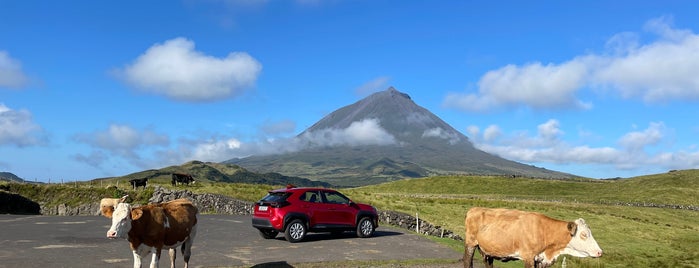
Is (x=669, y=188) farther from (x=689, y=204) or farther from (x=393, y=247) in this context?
(x=393, y=247)

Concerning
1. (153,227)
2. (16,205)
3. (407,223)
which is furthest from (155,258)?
(16,205)

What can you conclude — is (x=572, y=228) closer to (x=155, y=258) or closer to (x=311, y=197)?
(x=155, y=258)

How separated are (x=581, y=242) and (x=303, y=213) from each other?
41.2ft

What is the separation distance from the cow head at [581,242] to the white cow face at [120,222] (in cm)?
886

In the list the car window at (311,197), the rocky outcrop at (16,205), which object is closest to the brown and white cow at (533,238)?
the car window at (311,197)

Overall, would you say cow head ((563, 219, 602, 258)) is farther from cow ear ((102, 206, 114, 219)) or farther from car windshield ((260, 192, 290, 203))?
car windshield ((260, 192, 290, 203))

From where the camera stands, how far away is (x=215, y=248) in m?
18.3

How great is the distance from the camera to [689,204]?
74.1 m

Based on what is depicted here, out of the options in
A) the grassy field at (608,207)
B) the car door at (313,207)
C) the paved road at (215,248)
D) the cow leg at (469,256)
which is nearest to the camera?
the cow leg at (469,256)

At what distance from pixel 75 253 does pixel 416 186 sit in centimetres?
9451

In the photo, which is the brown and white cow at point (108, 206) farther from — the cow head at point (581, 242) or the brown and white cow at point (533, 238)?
the cow head at point (581, 242)

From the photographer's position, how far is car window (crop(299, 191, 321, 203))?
67.1ft

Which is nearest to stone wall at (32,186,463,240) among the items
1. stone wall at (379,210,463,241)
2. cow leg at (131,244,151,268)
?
stone wall at (379,210,463,241)

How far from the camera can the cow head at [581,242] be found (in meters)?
9.46
